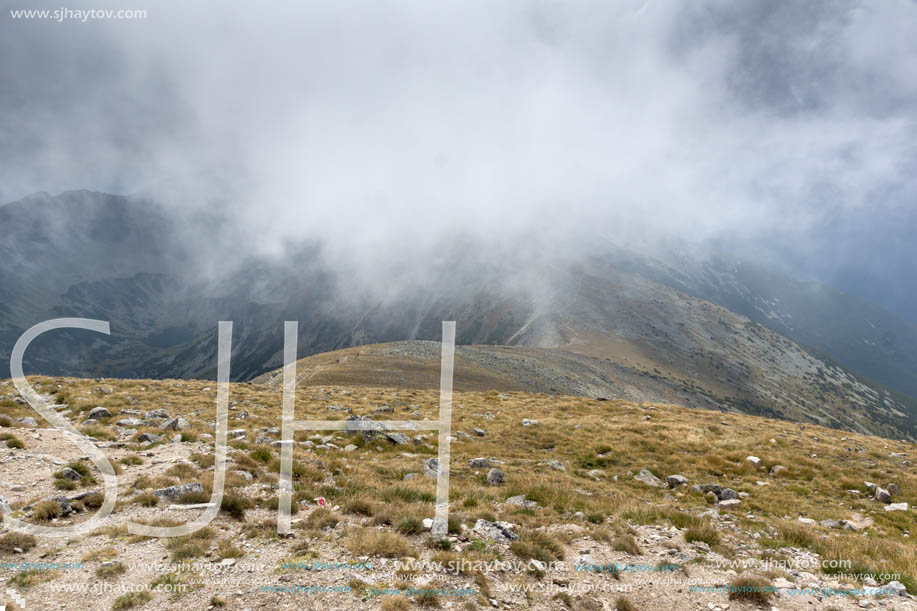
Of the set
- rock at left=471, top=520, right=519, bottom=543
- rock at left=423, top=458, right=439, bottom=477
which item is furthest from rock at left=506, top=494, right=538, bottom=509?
rock at left=423, top=458, right=439, bottom=477

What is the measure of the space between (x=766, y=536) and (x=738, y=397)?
183314mm

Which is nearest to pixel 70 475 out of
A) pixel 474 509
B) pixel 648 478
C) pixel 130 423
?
pixel 130 423

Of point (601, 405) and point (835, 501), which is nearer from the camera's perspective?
point (835, 501)

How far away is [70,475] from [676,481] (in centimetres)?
2035

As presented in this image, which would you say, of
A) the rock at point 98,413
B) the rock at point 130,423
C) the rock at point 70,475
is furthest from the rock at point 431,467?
the rock at point 98,413

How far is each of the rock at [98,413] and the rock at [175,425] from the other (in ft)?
11.0

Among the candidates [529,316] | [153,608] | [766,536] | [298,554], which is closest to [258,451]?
[298,554]

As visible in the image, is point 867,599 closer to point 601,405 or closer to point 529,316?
point 601,405

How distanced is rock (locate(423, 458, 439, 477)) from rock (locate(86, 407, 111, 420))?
14.8 m

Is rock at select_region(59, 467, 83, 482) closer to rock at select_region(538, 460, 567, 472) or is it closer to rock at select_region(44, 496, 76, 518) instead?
rock at select_region(44, 496, 76, 518)

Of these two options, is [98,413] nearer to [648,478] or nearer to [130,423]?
[130,423]

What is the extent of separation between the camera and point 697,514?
1304 centimetres

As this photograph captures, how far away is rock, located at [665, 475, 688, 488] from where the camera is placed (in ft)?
54.7

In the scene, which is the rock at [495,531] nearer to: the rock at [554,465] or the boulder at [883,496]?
the rock at [554,465]
